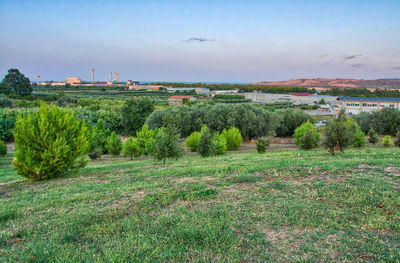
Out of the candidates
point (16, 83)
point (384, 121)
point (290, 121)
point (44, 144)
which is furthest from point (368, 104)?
point (16, 83)

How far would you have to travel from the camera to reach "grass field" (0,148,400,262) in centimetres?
402

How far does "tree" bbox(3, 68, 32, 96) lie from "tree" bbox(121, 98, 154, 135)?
45.4 m

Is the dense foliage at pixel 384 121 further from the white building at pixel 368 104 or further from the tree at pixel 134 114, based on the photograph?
the tree at pixel 134 114

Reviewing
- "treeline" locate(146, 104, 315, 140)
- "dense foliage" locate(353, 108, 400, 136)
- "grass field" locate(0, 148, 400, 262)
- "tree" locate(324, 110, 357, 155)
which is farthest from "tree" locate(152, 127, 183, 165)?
"dense foliage" locate(353, 108, 400, 136)

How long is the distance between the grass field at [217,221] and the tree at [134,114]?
4373 centimetres

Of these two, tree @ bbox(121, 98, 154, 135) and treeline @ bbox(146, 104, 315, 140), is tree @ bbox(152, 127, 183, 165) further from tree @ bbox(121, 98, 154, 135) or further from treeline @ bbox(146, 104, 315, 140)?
tree @ bbox(121, 98, 154, 135)

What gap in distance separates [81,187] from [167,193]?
12.4 ft

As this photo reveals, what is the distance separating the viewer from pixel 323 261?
3.72 metres

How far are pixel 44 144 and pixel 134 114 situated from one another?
136ft

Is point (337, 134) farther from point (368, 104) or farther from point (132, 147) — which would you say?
point (368, 104)

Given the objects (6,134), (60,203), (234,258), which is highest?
(234,258)

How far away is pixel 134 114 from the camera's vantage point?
51.5 meters

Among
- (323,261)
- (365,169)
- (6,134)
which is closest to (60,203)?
(323,261)

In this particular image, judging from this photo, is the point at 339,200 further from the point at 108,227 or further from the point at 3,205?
the point at 3,205
